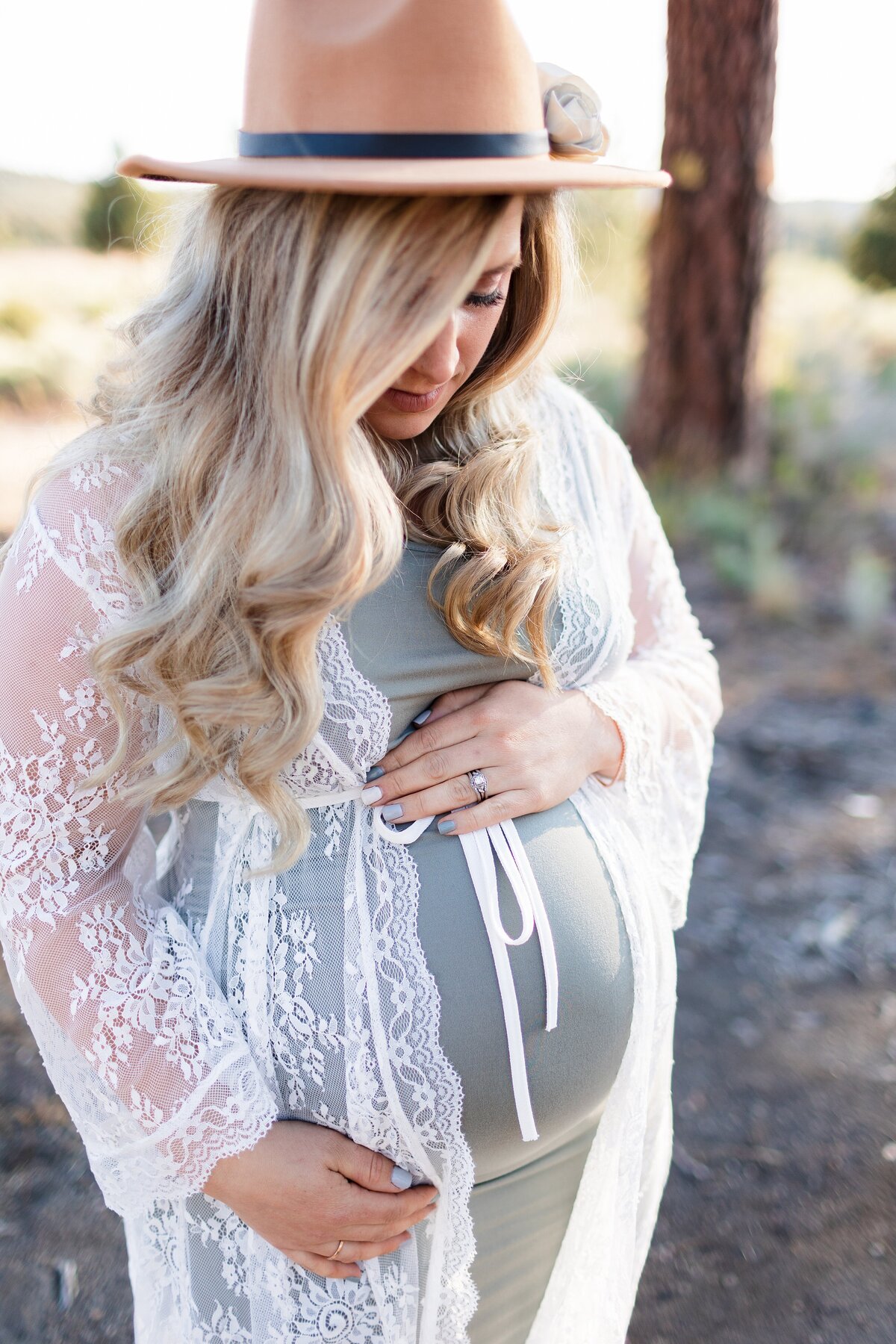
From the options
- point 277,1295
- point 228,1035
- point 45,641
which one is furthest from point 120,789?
point 277,1295

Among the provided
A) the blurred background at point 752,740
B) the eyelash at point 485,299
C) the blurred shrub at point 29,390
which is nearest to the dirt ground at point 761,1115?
the blurred background at point 752,740

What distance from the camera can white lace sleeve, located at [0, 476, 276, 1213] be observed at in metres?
1.13

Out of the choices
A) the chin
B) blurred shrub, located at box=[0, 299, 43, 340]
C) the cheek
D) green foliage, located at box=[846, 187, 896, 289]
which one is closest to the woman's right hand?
the chin

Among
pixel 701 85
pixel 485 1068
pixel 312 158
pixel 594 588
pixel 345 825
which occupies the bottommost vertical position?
pixel 485 1068

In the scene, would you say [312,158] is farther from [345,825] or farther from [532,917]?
[532,917]

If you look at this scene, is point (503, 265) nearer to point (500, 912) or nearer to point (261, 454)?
point (261, 454)

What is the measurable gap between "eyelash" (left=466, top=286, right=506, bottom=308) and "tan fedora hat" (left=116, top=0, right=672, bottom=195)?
0.17 metres

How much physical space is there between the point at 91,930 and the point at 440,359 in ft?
2.54

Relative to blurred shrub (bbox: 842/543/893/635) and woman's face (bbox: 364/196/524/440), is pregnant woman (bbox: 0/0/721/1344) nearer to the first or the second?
woman's face (bbox: 364/196/524/440)

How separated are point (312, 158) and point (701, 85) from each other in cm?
531

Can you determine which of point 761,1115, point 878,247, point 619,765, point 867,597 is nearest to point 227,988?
point 619,765

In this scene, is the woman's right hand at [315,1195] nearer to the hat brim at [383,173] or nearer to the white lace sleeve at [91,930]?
the white lace sleeve at [91,930]

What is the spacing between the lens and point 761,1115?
2.65 metres

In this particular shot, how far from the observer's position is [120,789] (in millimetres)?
1200
